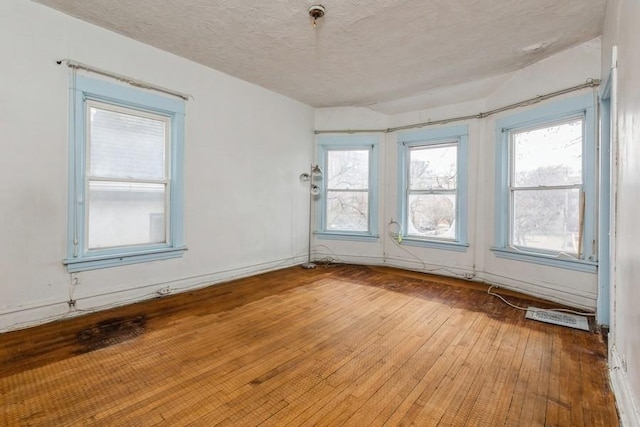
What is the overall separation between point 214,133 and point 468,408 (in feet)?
12.2

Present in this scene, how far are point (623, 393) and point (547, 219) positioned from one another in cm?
234

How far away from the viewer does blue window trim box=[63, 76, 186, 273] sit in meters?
2.76

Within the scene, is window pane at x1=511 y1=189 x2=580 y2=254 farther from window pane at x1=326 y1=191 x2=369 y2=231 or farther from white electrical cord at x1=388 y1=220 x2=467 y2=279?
window pane at x1=326 y1=191 x2=369 y2=231

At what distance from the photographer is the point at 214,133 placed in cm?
385

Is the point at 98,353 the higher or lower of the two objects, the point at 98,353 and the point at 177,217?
the lower

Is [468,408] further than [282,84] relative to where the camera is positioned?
No

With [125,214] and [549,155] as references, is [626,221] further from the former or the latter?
[125,214]

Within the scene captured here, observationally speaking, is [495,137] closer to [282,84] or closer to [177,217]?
[282,84]

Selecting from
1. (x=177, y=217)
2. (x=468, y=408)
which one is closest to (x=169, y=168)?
(x=177, y=217)

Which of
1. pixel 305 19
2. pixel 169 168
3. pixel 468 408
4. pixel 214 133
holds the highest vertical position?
pixel 305 19

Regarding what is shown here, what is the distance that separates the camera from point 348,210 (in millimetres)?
5289

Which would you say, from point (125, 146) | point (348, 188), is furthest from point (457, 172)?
point (125, 146)

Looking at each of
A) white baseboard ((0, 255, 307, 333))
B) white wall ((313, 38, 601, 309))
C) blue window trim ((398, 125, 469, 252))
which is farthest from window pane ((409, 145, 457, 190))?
white baseboard ((0, 255, 307, 333))

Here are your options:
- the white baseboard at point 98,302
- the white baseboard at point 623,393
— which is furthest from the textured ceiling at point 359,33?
the white baseboard at point 623,393
